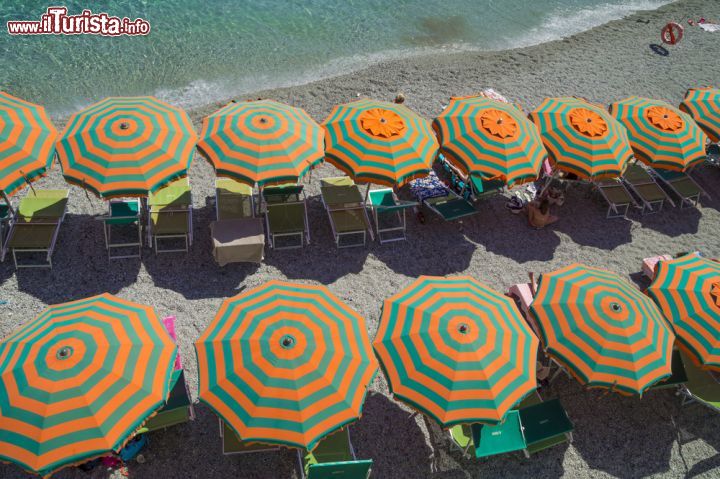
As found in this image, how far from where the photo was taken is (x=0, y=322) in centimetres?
830

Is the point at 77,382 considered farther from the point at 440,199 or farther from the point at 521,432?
the point at 440,199

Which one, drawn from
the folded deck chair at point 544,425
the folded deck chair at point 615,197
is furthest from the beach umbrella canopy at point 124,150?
the folded deck chair at point 615,197

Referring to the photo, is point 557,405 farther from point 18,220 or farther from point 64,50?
point 64,50

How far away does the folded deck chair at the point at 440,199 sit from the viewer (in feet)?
35.4

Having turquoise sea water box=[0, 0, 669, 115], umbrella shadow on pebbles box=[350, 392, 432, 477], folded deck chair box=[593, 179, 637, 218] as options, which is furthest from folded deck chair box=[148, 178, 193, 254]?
folded deck chair box=[593, 179, 637, 218]

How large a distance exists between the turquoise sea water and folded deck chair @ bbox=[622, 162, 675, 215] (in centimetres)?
928

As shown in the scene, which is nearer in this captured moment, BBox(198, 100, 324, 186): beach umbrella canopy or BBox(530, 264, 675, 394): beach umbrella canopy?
BBox(530, 264, 675, 394): beach umbrella canopy

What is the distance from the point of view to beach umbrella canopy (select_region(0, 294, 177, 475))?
555 cm

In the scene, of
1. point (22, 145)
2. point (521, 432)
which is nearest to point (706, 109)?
point (521, 432)

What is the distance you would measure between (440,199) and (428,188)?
0.47 m

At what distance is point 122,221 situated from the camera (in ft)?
30.6

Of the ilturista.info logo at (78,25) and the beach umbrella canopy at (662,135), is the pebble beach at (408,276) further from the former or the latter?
the ilturista.info logo at (78,25)

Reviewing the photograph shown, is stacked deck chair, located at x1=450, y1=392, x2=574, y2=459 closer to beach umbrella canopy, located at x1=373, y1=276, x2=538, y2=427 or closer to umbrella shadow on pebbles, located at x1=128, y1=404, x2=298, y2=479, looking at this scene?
beach umbrella canopy, located at x1=373, y1=276, x2=538, y2=427

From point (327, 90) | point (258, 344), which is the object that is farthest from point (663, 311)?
point (327, 90)
